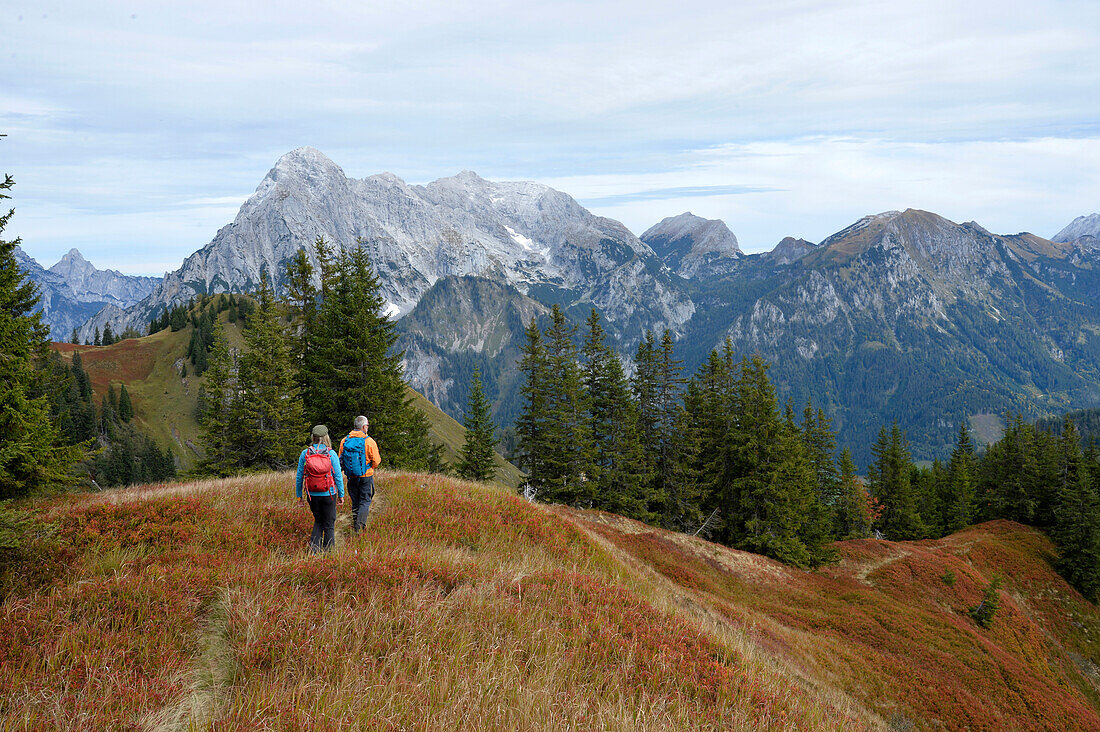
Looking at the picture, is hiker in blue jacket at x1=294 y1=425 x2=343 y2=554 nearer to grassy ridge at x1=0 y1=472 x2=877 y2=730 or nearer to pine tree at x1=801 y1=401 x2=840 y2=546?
grassy ridge at x1=0 y1=472 x2=877 y2=730

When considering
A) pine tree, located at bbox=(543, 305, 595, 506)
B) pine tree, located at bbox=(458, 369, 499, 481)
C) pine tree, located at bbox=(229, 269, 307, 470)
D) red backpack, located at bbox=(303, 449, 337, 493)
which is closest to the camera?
red backpack, located at bbox=(303, 449, 337, 493)

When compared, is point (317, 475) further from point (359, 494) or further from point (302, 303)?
point (302, 303)

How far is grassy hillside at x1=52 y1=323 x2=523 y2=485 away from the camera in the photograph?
354 ft

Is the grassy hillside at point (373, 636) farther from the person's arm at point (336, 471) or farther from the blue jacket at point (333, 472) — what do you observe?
the person's arm at point (336, 471)

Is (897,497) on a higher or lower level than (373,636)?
lower

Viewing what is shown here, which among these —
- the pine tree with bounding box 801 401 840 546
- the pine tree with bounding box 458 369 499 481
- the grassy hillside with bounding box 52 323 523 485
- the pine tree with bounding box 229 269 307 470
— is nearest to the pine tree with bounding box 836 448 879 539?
the pine tree with bounding box 801 401 840 546

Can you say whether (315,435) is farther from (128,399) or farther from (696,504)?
(128,399)

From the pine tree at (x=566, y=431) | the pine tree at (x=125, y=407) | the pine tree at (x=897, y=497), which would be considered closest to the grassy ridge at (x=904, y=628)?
the pine tree at (x=566, y=431)

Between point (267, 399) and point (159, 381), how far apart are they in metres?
116

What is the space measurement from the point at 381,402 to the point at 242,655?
27.6 meters

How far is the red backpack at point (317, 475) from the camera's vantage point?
31.3 ft

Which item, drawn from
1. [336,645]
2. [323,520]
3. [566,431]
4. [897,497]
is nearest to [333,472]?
[323,520]

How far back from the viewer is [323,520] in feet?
32.2

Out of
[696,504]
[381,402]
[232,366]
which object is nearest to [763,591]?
[696,504]
